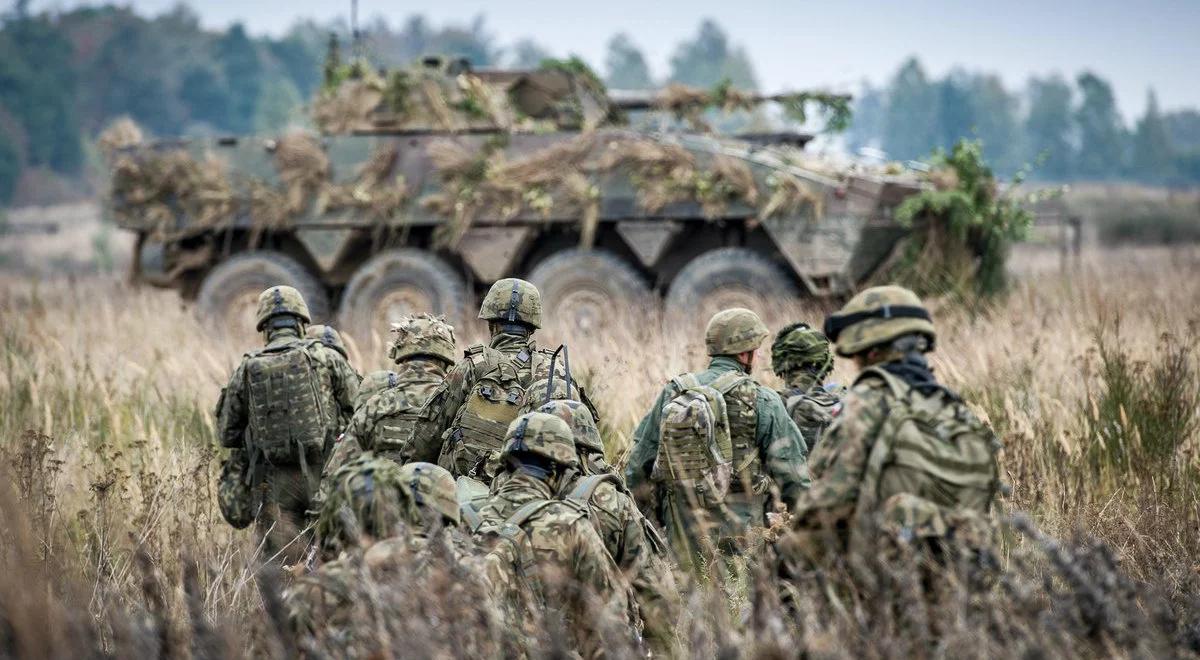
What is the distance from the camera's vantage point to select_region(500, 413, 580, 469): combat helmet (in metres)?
4.33

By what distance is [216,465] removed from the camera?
7453 mm

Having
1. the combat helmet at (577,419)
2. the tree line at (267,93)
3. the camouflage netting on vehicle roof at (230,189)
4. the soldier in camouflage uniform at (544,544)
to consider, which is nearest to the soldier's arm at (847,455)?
the soldier in camouflage uniform at (544,544)

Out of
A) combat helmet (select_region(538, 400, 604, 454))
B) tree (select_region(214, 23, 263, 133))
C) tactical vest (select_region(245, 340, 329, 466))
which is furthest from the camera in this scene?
tree (select_region(214, 23, 263, 133))

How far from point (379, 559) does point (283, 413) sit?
110 inches

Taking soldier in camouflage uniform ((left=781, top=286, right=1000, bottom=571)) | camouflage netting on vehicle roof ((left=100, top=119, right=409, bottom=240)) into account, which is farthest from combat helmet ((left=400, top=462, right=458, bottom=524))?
camouflage netting on vehicle roof ((left=100, top=119, right=409, bottom=240))

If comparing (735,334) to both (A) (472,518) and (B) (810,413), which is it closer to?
(B) (810,413)

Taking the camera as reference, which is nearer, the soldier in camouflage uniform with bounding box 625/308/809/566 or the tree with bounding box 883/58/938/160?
the soldier in camouflage uniform with bounding box 625/308/809/566

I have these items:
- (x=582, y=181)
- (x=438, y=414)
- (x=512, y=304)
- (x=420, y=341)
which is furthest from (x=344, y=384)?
(x=582, y=181)

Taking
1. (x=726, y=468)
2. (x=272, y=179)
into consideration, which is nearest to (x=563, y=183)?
(x=272, y=179)

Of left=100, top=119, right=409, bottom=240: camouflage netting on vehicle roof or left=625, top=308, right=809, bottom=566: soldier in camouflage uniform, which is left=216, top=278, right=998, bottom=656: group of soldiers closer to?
left=625, top=308, right=809, bottom=566: soldier in camouflage uniform

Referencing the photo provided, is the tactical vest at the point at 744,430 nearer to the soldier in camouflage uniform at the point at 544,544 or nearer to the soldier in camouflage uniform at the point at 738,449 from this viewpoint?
the soldier in camouflage uniform at the point at 738,449

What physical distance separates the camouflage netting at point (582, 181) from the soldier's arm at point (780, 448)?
693 centimetres

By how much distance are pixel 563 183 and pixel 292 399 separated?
7.09 m

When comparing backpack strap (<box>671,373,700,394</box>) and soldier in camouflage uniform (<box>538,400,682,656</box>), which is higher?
backpack strap (<box>671,373,700,394</box>)
